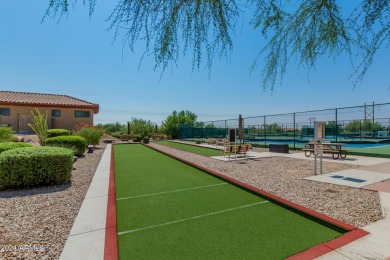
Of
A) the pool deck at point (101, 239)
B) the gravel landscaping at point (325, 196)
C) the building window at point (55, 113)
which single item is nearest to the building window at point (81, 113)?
the building window at point (55, 113)

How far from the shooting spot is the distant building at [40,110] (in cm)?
2164

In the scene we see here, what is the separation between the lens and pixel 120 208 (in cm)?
439

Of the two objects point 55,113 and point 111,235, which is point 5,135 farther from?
point 55,113

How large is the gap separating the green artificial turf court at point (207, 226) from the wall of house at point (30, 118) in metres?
23.0

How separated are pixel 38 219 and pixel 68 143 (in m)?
9.40

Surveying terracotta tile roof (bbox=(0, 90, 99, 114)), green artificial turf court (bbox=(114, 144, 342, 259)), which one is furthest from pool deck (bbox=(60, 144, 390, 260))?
terracotta tile roof (bbox=(0, 90, 99, 114))

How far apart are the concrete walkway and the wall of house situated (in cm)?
2246

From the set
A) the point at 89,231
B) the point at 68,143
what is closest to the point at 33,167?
the point at 89,231

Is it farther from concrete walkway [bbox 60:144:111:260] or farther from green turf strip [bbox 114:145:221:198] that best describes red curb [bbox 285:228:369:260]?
green turf strip [bbox 114:145:221:198]

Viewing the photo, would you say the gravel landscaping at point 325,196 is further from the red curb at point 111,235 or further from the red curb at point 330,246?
the red curb at point 111,235

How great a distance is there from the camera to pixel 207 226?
3506mm

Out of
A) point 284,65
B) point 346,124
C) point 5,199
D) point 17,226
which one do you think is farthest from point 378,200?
point 346,124

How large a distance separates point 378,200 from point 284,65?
4.13 meters

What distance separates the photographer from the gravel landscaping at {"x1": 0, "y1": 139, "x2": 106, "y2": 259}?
284 centimetres
